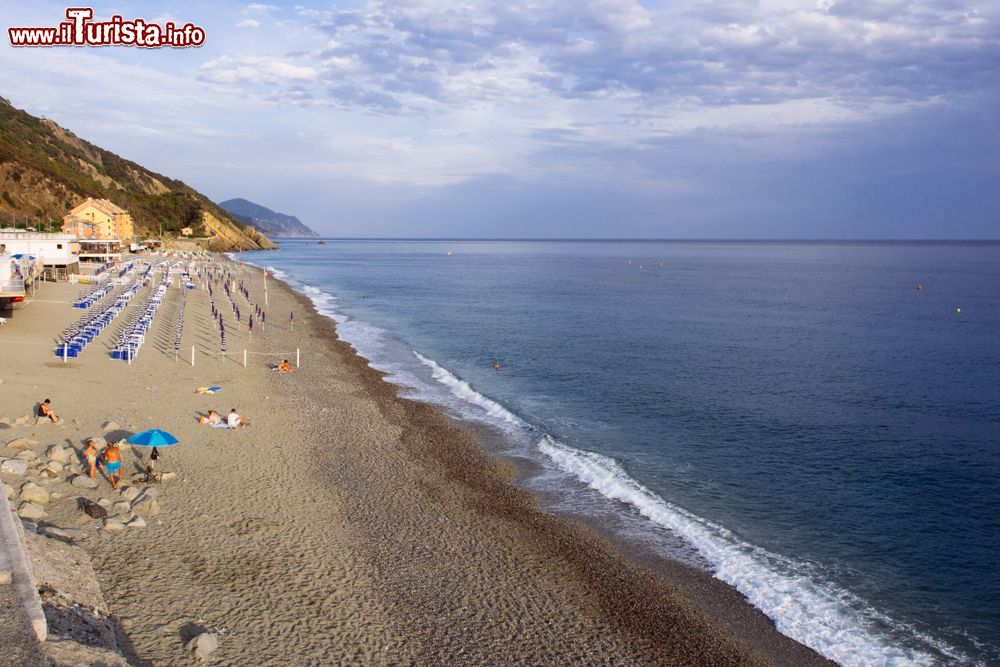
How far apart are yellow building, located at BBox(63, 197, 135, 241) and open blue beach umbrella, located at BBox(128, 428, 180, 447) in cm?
6410

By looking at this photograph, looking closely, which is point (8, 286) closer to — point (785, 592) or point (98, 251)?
point (785, 592)

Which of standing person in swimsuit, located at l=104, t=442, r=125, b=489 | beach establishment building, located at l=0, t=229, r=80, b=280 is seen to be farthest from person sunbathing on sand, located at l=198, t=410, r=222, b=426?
beach establishment building, located at l=0, t=229, r=80, b=280

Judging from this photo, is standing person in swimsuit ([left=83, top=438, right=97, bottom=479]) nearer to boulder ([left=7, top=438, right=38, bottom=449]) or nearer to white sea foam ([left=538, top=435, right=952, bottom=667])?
boulder ([left=7, top=438, right=38, bottom=449])

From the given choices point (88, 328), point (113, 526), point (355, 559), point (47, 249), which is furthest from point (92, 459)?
point (47, 249)

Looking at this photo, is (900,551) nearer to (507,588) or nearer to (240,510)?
(507,588)

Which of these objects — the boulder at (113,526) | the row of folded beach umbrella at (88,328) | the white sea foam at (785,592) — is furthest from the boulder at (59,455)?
the white sea foam at (785,592)

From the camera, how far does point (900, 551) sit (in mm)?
14648

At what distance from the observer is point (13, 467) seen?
14164mm

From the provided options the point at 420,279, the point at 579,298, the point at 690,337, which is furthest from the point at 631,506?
the point at 420,279

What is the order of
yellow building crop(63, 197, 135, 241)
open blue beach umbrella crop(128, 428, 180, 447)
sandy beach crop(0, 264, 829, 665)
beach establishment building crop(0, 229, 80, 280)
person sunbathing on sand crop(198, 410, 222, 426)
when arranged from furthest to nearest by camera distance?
yellow building crop(63, 197, 135, 241)
beach establishment building crop(0, 229, 80, 280)
person sunbathing on sand crop(198, 410, 222, 426)
open blue beach umbrella crop(128, 428, 180, 447)
sandy beach crop(0, 264, 829, 665)

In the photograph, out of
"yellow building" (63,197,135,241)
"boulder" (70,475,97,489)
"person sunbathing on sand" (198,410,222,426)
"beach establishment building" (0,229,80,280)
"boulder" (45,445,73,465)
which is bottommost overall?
"boulder" (70,475,97,489)

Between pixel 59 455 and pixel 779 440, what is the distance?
1923 centimetres

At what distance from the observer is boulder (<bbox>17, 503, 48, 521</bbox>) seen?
1222cm

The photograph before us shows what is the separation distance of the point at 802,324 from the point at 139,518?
4483cm
